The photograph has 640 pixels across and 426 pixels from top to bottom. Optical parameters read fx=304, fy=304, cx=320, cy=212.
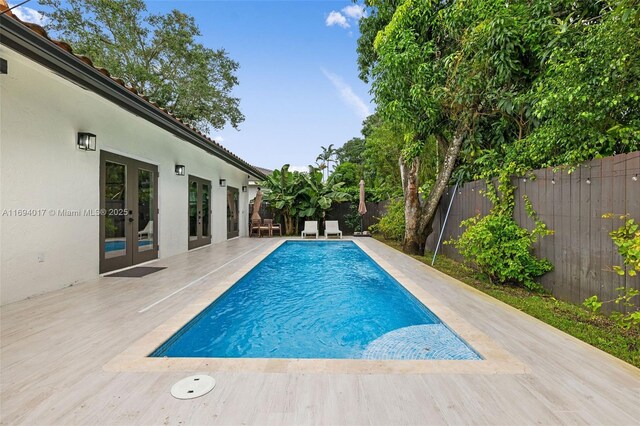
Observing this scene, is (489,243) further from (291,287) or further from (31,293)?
(31,293)

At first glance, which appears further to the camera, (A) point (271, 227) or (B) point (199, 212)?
(A) point (271, 227)

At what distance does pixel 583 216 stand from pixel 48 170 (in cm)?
765

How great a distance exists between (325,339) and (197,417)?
1760mm

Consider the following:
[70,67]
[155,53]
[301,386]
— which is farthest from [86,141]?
[155,53]

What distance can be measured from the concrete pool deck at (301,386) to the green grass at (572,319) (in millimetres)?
231

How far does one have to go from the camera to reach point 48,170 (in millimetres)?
4594

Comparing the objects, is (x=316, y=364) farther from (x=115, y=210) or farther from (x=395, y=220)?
(x=395, y=220)

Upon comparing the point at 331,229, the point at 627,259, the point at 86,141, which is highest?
the point at 86,141

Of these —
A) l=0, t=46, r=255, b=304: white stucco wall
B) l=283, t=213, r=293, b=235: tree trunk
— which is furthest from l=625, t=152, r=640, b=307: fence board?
l=283, t=213, r=293, b=235: tree trunk

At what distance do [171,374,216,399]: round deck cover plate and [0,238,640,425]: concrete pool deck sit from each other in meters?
0.05

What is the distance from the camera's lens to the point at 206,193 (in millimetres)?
10938

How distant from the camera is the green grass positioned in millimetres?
2892

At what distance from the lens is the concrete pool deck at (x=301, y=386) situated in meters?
1.89

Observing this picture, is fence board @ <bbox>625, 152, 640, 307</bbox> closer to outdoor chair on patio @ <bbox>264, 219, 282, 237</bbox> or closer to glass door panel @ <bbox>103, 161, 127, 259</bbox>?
glass door panel @ <bbox>103, 161, 127, 259</bbox>
